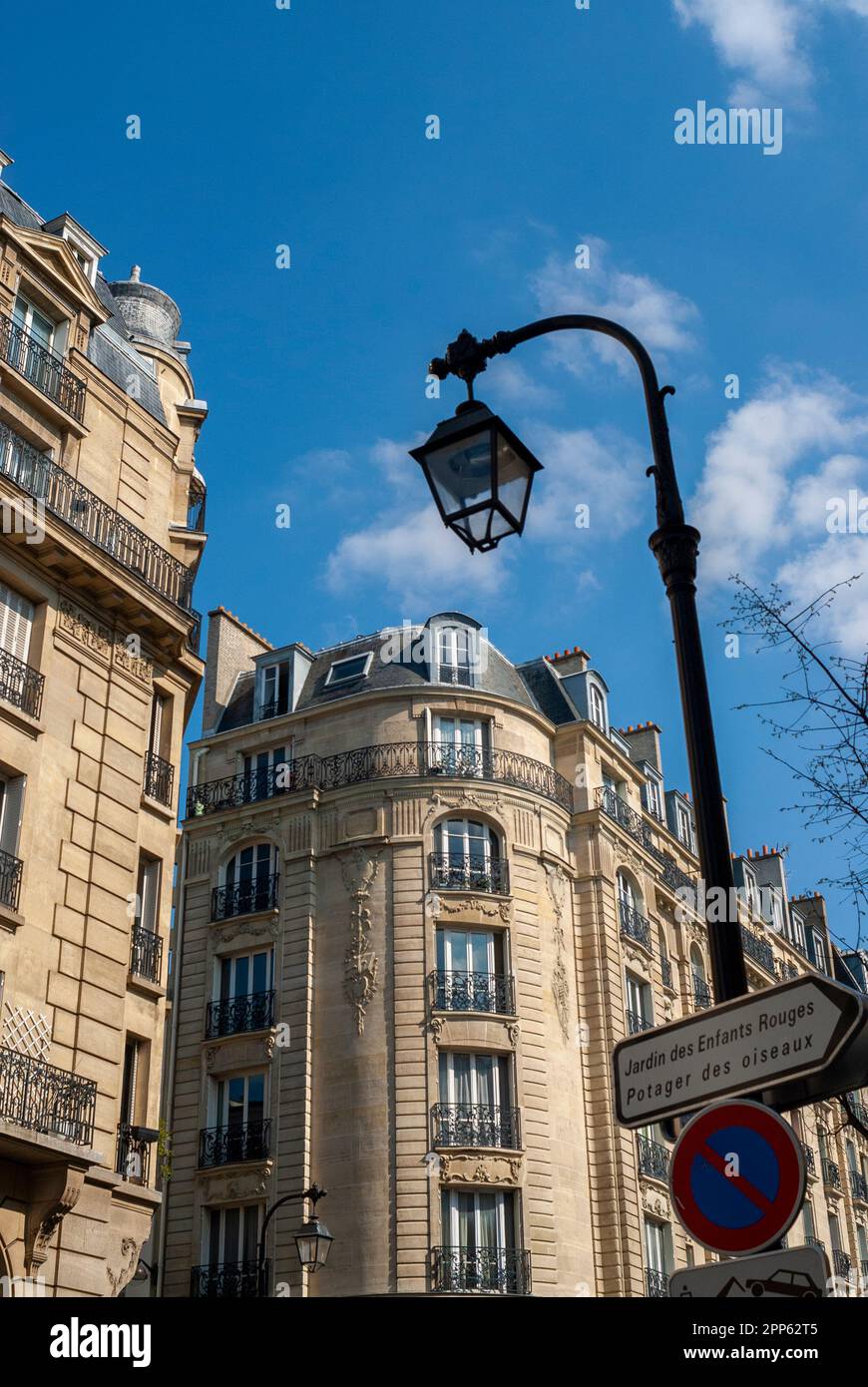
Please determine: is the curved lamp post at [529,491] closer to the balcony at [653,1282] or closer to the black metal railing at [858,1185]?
the balcony at [653,1282]

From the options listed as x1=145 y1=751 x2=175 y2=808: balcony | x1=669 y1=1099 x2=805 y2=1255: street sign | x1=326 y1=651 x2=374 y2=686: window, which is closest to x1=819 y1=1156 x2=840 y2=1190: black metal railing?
x1=326 y1=651 x2=374 y2=686: window

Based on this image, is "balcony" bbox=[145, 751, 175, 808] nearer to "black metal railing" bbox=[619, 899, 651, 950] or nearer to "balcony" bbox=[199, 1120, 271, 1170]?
"balcony" bbox=[199, 1120, 271, 1170]

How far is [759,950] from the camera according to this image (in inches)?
1838

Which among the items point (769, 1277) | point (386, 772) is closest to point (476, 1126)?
point (386, 772)

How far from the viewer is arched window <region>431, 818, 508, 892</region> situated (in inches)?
1219

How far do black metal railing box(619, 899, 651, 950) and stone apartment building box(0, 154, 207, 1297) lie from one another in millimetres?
16809

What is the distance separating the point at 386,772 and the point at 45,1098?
16.9 meters

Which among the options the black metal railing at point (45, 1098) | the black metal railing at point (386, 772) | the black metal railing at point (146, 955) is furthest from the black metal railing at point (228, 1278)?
the black metal railing at point (45, 1098)

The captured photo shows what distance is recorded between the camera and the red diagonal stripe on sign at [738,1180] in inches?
179

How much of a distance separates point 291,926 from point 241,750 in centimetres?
541

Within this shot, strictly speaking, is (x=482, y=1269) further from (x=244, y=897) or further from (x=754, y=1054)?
(x=754, y=1054)

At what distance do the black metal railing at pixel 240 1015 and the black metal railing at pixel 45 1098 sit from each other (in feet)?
47.3
